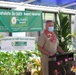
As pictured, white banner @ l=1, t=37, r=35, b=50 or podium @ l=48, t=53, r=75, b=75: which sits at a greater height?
white banner @ l=1, t=37, r=35, b=50

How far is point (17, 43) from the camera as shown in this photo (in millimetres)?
3320

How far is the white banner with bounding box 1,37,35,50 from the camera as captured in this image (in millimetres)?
3234

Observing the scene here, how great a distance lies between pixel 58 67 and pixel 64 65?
0.34 ft

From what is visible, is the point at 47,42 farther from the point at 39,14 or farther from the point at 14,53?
the point at 39,14

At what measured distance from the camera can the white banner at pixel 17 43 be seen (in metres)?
3.23

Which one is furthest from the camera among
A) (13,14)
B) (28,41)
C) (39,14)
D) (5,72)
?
(39,14)

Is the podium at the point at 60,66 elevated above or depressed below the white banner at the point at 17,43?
below

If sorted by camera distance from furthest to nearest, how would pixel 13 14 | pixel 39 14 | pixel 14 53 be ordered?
1. pixel 39 14
2. pixel 13 14
3. pixel 14 53

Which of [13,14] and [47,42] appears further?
[13,14]

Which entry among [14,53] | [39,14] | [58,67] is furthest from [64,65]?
[39,14]

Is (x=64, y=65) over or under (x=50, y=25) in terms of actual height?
under

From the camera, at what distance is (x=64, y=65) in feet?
10.7

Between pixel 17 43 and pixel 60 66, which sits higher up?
pixel 17 43

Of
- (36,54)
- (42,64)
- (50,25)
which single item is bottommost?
(42,64)
